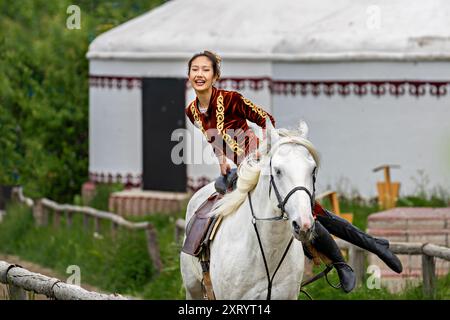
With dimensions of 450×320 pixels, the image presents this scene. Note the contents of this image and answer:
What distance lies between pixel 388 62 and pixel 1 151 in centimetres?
724

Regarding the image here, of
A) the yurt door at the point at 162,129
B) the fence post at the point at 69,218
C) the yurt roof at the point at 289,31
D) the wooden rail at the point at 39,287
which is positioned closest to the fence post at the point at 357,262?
the wooden rail at the point at 39,287

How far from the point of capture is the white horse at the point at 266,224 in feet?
31.0

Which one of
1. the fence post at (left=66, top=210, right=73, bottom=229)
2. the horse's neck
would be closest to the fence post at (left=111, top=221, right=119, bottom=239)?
the fence post at (left=66, top=210, right=73, bottom=229)

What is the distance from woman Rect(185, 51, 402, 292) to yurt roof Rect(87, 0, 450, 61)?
1035 cm

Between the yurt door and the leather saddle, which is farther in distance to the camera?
the yurt door

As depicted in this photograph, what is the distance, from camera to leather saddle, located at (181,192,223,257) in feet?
34.5

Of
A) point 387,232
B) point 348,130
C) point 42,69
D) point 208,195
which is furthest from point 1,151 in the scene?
point 208,195

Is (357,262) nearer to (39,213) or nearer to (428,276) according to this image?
(428,276)

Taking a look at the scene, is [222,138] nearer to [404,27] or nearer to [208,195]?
[208,195]

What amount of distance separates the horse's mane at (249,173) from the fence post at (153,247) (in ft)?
23.4

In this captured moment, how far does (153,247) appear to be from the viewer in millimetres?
17672

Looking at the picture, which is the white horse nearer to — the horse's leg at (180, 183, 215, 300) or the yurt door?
the horse's leg at (180, 183, 215, 300)

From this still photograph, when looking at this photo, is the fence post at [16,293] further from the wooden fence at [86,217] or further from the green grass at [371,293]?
the wooden fence at [86,217]

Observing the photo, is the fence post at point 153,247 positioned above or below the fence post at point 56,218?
above
